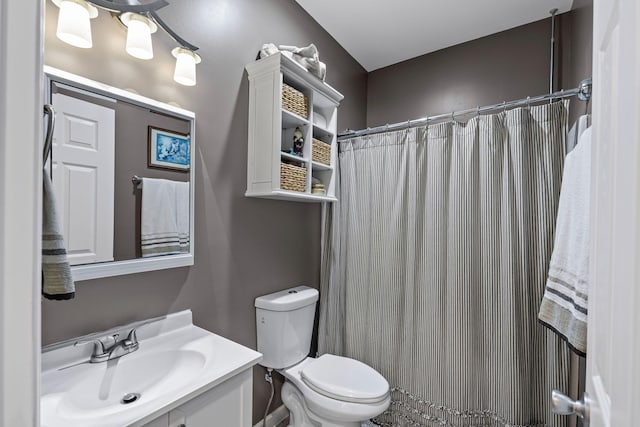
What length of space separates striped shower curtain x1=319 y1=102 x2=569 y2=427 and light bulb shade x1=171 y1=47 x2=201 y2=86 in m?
1.16

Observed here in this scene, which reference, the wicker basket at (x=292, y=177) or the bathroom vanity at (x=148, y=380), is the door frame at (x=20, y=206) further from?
the wicker basket at (x=292, y=177)

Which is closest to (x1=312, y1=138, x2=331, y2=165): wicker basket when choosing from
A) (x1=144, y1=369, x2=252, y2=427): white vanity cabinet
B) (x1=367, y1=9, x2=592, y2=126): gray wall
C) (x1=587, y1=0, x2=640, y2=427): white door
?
(x1=367, y1=9, x2=592, y2=126): gray wall

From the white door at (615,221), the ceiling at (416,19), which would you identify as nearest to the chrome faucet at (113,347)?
the white door at (615,221)

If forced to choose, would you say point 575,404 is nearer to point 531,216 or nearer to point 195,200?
point 531,216

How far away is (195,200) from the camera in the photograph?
1397mm

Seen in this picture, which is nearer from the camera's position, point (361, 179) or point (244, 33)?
point (244, 33)

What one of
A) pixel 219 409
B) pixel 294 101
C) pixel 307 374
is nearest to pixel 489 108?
pixel 294 101

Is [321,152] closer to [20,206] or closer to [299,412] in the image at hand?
[299,412]

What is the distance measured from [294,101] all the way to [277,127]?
0.72 ft

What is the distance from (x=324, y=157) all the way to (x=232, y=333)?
113 cm

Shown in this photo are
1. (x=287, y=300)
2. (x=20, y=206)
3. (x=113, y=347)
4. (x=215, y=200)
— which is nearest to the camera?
(x=20, y=206)

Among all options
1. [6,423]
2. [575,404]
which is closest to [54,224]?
[6,423]

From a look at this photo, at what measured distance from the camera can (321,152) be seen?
6.11 feet

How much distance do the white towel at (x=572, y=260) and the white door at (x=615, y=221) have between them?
39 centimetres
